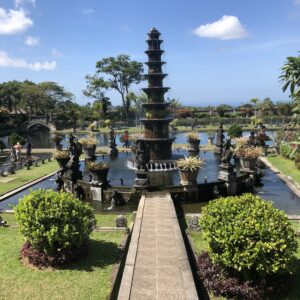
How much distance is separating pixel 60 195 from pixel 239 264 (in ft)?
17.2

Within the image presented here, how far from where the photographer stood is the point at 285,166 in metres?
27.2

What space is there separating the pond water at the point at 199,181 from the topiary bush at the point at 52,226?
572 cm

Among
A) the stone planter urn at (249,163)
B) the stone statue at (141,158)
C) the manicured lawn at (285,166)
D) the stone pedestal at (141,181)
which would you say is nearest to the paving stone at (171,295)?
the stone pedestal at (141,181)

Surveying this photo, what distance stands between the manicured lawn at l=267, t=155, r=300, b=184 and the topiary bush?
15.8 metres

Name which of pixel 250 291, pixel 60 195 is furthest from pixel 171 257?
pixel 60 195

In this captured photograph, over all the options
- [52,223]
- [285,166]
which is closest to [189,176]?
[52,223]

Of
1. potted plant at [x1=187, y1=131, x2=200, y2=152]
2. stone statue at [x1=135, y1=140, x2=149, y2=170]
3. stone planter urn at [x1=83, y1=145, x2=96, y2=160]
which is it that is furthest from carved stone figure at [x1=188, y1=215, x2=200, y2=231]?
potted plant at [x1=187, y1=131, x2=200, y2=152]

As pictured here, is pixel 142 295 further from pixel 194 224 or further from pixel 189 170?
pixel 189 170

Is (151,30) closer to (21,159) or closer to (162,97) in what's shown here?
(162,97)

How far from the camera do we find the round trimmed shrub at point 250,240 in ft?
27.1

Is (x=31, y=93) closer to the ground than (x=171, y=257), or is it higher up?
higher up

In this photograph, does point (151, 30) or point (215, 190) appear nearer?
point (215, 190)

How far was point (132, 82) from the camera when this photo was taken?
91.9m

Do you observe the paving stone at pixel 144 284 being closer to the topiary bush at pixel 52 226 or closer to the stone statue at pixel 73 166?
the topiary bush at pixel 52 226
